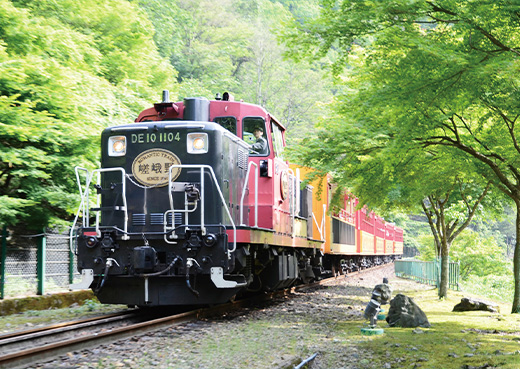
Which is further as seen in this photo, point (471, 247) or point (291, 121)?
point (291, 121)

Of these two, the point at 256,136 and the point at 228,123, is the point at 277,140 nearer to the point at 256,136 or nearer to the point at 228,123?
the point at 256,136

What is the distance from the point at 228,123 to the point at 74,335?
4501 millimetres

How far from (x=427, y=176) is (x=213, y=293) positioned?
→ 597 cm

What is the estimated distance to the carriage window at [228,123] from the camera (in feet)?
33.3

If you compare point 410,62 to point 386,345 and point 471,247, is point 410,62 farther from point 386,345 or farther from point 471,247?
point 471,247

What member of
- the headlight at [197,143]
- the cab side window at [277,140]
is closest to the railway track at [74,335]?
the headlight at [197,143]

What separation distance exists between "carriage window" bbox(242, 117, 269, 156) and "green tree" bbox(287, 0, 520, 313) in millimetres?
1496

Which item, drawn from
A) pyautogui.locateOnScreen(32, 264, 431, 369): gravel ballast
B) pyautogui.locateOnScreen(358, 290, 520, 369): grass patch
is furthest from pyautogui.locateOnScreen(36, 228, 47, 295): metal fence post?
pyautogui.locateOnScreen(358, 290, 520, 369): grass patch

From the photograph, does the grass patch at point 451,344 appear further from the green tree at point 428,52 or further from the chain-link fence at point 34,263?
the chain-link fence at point 34,263

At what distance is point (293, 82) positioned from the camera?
49719 mm

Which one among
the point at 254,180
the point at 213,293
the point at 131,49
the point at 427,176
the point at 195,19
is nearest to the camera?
the point at 213,293

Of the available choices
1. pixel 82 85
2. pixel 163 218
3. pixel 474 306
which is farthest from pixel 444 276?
pixel 82 85

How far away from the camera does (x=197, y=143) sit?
9.00 m

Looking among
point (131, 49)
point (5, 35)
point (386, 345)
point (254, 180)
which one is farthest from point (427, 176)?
point (131, 49)
